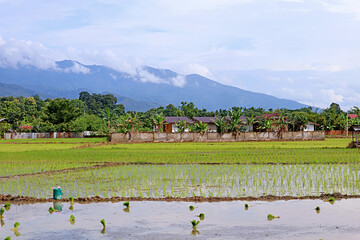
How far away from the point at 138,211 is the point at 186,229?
212 cm

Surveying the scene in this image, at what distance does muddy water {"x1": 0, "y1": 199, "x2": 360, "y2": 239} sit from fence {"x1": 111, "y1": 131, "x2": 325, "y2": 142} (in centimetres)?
4108

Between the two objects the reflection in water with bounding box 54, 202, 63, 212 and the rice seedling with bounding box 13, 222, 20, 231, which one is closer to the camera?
the rice seedling with bounding box 13, 222, 20, 231

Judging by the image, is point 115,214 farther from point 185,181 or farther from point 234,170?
point 234,170

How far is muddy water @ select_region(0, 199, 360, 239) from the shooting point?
8602mm

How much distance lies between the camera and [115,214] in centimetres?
1045

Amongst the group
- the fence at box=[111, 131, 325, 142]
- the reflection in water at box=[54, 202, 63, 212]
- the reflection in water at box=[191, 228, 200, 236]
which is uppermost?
the fence at box=[111, 131, 325, 142]

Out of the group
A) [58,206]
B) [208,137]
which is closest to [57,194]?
[58,206]

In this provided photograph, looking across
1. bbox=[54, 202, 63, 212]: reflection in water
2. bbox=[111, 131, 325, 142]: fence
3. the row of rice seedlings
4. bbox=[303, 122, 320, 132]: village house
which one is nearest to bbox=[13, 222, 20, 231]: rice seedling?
bbox=[54, 202, 63, 212]: reflection in water

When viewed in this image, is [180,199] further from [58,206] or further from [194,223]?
[58,206]

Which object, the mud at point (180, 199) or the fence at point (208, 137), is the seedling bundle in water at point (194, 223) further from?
the fence at point (208, 137)

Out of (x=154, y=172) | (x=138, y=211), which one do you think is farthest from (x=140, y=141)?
(x=138, y=211)

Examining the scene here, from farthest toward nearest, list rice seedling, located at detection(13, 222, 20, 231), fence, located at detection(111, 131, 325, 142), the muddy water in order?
fence, located at detection(111, 131, 325, 142)
rice seedling, located at detection(13, 222, 20, 231)
the muddy water

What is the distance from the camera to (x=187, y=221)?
31.8 feet

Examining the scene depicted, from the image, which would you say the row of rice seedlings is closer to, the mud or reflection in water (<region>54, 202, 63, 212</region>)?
the mud
